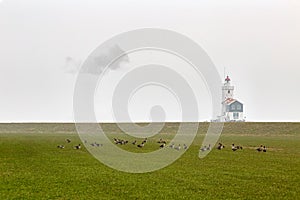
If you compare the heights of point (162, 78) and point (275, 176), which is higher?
point (162, 78)

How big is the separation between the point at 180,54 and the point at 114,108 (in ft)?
38.2

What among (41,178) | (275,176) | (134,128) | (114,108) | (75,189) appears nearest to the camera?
(75,189)

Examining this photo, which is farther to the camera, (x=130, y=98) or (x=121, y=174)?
(x=130, y=98)

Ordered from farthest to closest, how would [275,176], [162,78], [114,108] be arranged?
[114,108]
[162,78]
[275,176]

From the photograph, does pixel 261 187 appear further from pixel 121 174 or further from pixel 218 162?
pixel 218 162

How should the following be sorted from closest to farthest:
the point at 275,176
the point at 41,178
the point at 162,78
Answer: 1. the point at 41,178
2. the point at 275,176
3. the point at 162,78

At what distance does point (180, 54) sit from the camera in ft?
154

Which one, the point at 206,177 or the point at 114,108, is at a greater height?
the point at 114,108

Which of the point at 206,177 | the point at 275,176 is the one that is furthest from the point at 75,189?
the point at 275,176

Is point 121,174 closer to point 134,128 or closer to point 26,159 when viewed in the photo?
point 26,159

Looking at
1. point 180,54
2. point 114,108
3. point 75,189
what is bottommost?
point 75,189

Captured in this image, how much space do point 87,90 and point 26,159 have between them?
10.3 meters

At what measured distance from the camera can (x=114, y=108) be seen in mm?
54062

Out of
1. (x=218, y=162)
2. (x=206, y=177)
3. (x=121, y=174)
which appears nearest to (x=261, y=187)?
(x=206, y=177)
